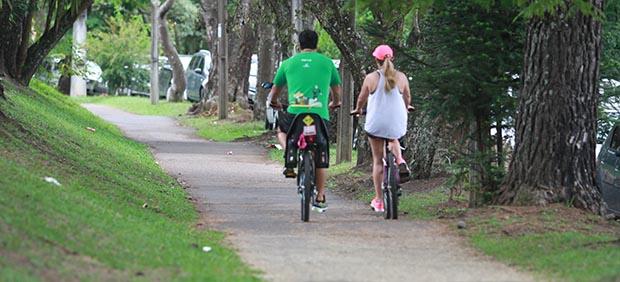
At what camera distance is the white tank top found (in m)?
12.3

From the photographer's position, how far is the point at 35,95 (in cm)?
2430

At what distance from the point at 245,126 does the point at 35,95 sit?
724cm

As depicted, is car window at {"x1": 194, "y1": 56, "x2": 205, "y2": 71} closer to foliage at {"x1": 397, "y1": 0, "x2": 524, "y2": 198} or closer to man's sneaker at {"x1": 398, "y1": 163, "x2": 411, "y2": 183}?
foliage at {"x1": 397, "y1": 0, "x2": 524, "y2": 198}

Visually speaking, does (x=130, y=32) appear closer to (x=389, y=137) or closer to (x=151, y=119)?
(x=151, y=119)

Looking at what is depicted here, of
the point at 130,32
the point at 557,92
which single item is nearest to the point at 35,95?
the point at 557,92

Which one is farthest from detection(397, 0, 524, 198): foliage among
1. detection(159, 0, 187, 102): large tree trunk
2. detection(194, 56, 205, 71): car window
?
detection(159, 0, 187, 102): large tree trunk

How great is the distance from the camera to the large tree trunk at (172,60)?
1735 inches

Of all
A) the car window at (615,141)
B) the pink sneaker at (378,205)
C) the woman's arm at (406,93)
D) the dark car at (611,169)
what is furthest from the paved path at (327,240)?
the car window at (615,141)

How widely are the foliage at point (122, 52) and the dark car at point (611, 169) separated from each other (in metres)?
40.4

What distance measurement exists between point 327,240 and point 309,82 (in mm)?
1986

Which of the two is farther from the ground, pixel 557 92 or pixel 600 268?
pixel 557 92

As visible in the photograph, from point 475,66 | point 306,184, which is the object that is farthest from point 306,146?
point 475,66

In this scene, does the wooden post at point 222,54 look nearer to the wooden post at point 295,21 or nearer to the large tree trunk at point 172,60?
the wooden post at point 295,21

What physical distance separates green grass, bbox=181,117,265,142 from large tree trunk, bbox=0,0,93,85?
454 cm
